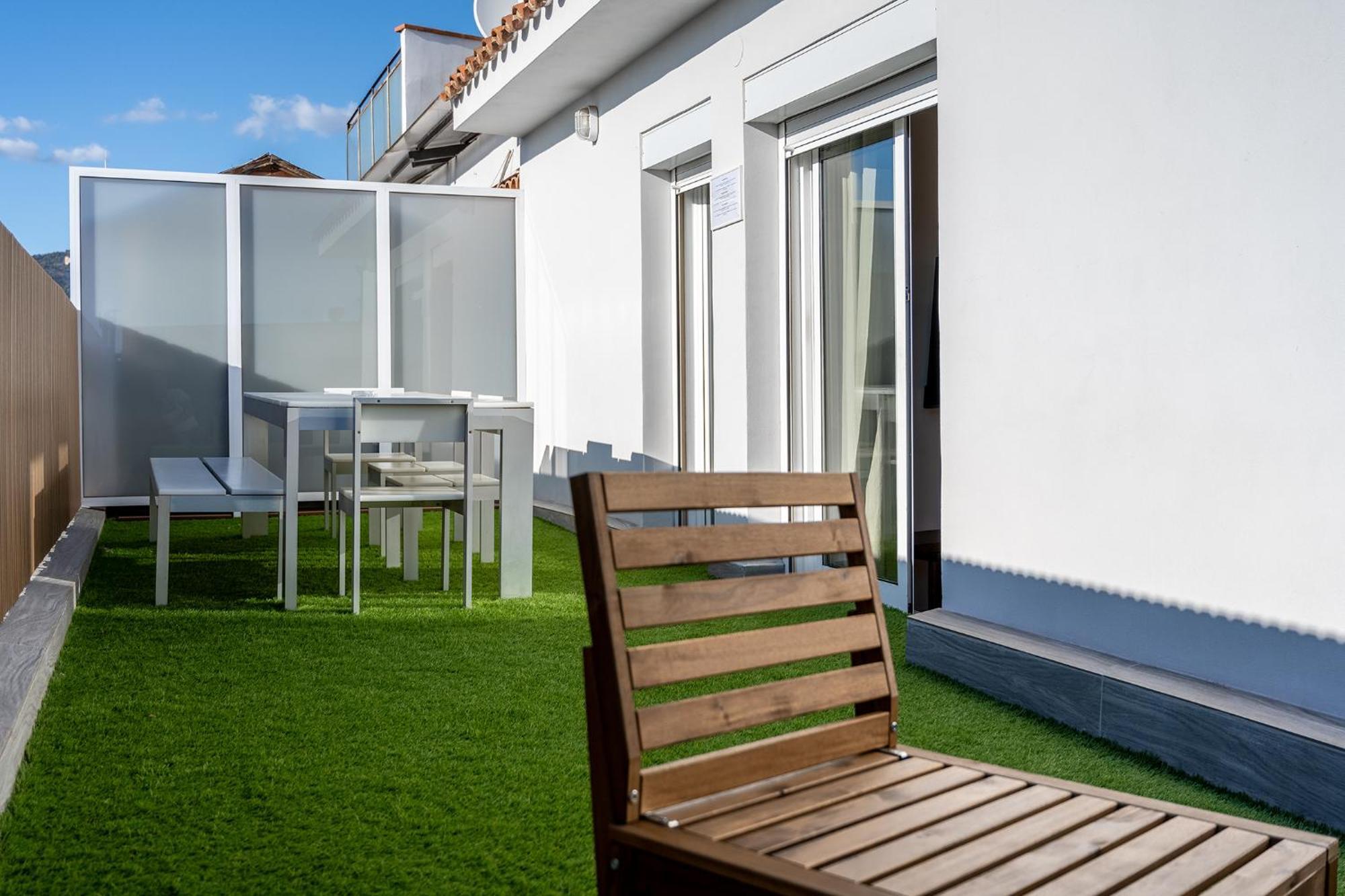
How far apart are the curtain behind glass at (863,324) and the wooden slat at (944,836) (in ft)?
12.6

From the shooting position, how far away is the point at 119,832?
2.65 metres

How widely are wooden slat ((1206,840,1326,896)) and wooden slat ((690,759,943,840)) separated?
0.47 m

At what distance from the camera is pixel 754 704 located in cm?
179

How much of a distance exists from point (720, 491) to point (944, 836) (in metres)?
0.59

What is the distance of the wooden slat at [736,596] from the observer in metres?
1.68

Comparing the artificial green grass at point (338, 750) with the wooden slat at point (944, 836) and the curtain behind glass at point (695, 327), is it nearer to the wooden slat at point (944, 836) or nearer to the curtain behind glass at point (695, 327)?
the wooden slat at point (944, 836)

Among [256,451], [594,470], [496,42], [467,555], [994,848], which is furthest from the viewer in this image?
[256,451]

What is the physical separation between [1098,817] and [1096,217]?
8.10ft

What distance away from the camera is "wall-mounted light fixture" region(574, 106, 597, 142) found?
27.7 feet

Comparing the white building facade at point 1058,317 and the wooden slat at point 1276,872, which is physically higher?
the white building facade at point 1058,317

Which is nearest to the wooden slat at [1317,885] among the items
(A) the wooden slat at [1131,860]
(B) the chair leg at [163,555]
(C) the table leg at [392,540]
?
(A) the wooden slat at [1131,860]

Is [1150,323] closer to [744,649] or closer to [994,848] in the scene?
[744,649]

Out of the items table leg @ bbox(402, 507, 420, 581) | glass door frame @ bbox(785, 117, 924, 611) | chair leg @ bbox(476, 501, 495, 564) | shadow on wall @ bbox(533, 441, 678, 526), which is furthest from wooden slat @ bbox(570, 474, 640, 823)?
shadow on wall @ bbox(533, 441, 678, 526)

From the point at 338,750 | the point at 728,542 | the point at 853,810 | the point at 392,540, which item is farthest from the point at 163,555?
the point at 853,810
